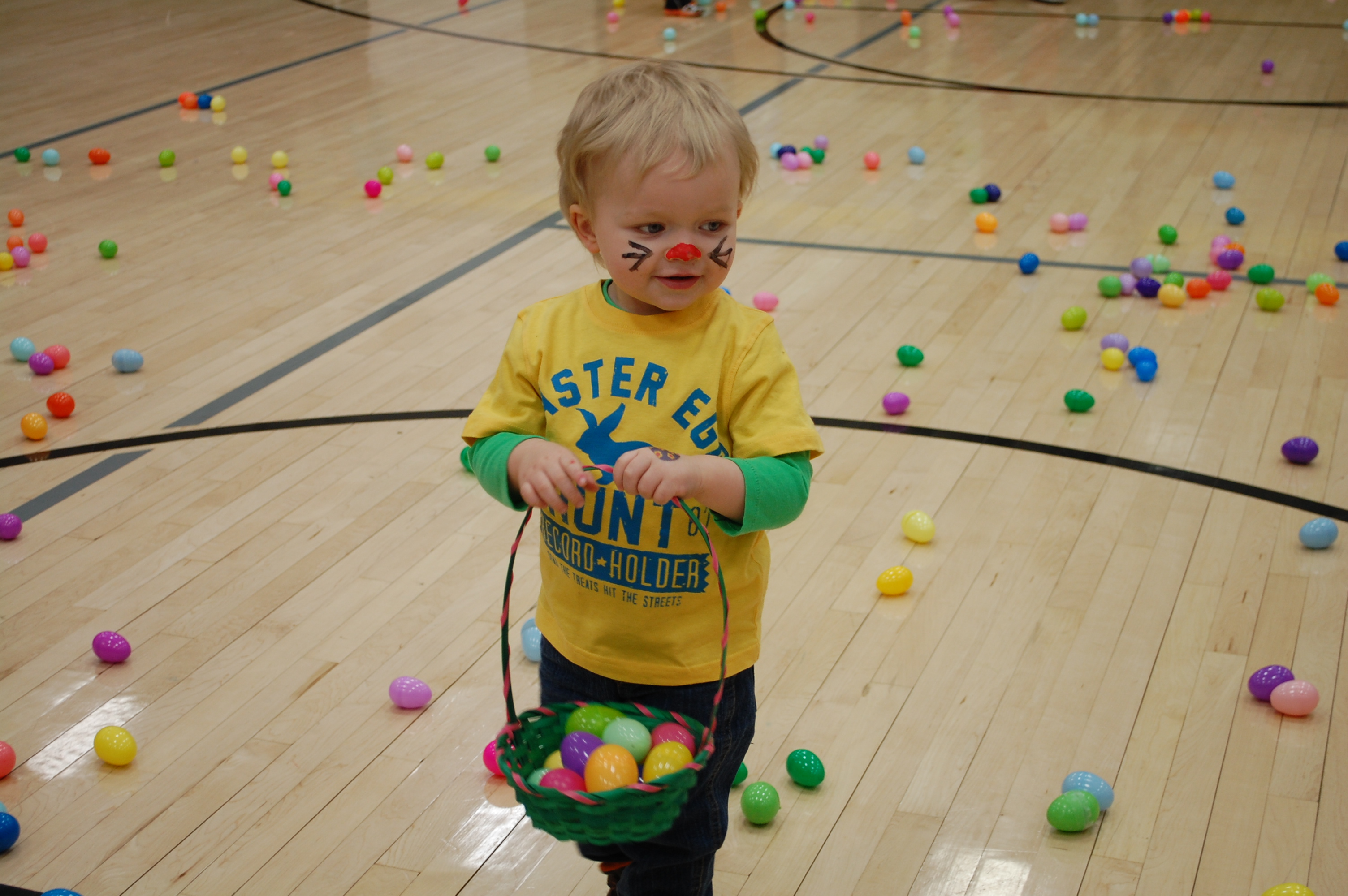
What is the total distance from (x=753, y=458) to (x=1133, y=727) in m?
1.22

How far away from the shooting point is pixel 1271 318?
4086 millimetres

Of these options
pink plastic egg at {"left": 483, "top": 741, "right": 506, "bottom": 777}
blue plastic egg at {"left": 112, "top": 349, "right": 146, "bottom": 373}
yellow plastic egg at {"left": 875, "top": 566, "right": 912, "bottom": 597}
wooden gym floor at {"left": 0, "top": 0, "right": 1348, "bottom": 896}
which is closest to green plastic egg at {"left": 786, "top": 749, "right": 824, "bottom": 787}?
wooden gym floor at {"left": 0, "top": 0, "right": 1348, "bottom": 896}

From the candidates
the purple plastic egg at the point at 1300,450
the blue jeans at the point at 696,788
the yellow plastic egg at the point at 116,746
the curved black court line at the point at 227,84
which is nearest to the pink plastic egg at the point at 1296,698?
the purple plastic egg at the point at 1300,450

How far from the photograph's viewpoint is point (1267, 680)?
2.35m

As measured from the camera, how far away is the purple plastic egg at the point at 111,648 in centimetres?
254

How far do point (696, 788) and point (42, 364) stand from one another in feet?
9.86

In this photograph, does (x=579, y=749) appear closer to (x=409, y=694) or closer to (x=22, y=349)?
(x=409, y=694)

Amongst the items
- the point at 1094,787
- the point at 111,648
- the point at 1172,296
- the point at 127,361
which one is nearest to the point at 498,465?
the point at 1094,787

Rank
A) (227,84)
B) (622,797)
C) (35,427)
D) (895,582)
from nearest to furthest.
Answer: (622,797), (895,582), (35,427), (227,84)

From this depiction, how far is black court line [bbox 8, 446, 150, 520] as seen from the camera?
3119 millimetres

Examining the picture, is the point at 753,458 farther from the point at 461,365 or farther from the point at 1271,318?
the point at 1271,318

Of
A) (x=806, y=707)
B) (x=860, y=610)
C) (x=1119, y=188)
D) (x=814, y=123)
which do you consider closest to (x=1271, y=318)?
(x=1119, y=188)

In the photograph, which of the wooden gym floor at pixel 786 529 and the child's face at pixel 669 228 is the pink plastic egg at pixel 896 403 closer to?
the wooden gym floor at pixel 786 529

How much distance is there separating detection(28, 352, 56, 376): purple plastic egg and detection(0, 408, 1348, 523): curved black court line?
51cm
